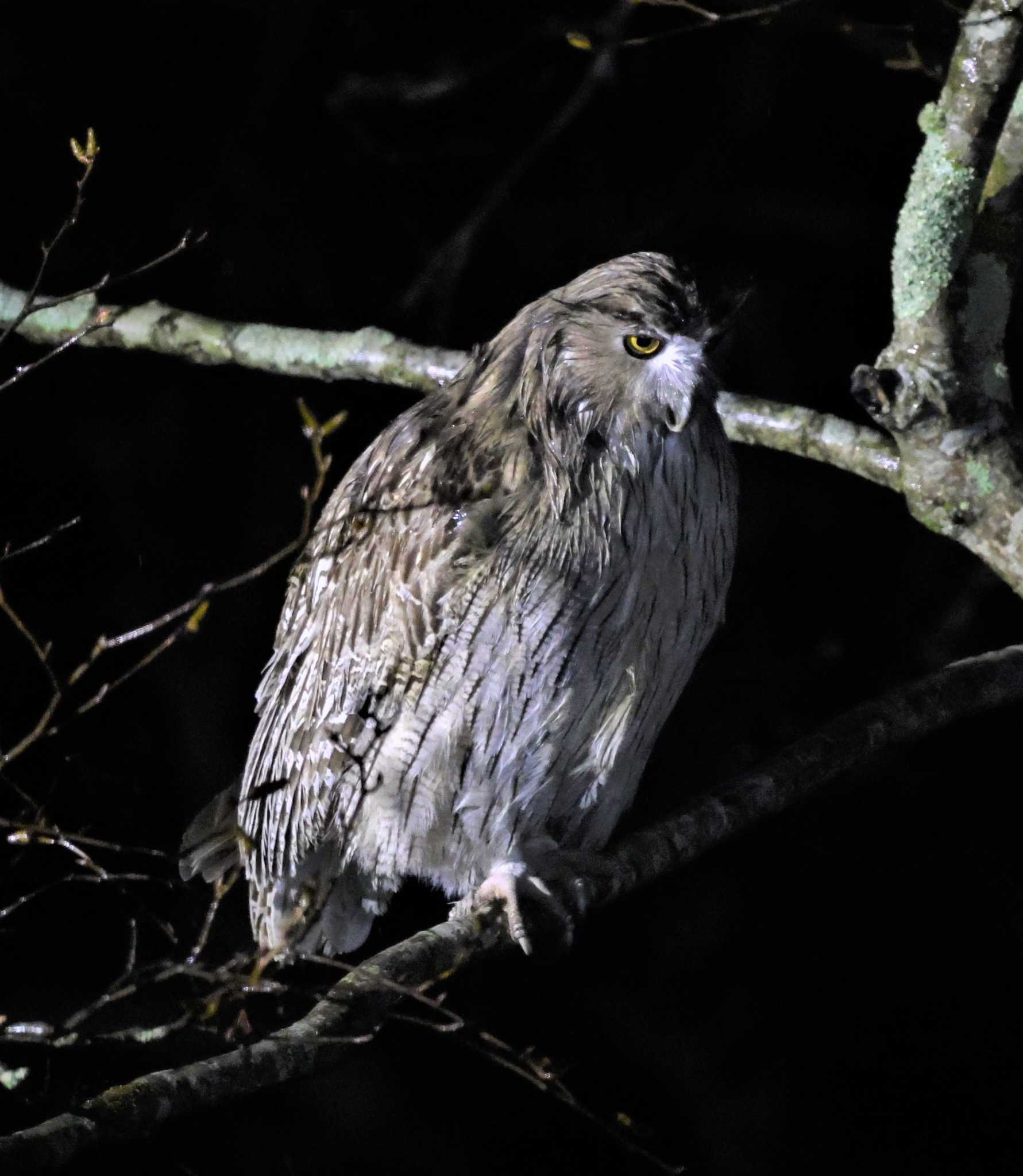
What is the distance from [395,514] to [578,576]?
10.6 inches

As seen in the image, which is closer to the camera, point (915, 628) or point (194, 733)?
point (194, 733)

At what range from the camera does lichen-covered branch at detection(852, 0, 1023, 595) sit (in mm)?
1712

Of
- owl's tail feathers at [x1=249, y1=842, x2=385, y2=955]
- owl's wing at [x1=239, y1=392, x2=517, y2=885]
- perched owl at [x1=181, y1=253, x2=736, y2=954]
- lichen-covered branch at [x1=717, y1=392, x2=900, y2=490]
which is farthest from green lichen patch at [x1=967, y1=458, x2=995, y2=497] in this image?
owl's tail feathers at [x1=249, y1=842, x2=385, y2=955]

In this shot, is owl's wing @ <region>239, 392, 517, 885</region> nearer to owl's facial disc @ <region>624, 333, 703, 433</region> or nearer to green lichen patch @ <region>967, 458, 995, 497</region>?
owl's facial disc @ <region>624, 333, 703, 433</region>

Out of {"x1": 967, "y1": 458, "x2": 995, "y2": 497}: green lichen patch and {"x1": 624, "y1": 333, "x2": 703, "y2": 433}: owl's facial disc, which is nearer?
{"x1": 624, "y1": 333, "x2": 703, "y2": 433}: owl's facial disc

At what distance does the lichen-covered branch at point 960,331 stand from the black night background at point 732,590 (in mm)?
476

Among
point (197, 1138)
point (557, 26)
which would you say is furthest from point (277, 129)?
point (197, 1138)

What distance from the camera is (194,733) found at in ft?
8.10

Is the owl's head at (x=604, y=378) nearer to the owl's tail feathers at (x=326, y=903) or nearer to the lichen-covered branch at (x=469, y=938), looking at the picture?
the lichen-covered branch at (x=469, y=938)

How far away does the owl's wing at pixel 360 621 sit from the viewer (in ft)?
5.80

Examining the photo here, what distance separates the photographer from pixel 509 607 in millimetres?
1732

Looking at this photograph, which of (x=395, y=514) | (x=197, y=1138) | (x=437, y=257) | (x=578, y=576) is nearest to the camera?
(x=578, y=576)

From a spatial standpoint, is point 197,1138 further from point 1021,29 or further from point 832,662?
point 1021,29

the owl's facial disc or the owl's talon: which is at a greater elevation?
the owl's facial disc
